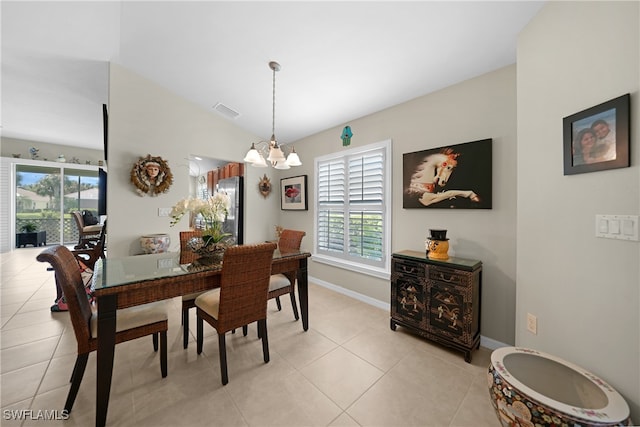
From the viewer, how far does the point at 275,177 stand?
469 cm

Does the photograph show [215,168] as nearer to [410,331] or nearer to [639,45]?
[410,331]

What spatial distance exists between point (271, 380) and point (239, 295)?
692 millimetres

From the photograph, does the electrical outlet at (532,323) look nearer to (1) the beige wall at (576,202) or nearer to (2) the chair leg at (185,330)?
(1) the beige wall at (576,202)

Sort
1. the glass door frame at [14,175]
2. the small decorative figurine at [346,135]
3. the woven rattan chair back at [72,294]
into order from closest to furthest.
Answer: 1. the woven rattan chair back at [72,294]
2. the small decorative figurine at [346,135]
3. the glass door frame at [14,175]

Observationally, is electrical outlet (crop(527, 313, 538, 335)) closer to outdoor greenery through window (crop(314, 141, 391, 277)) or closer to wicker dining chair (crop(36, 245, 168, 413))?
outdoor greenery through window (crop(314, 141, 391, 277))

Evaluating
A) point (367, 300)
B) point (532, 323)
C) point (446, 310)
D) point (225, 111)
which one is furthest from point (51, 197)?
point (532, 323)

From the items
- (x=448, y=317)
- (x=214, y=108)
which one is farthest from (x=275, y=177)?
(x=448, y=317)

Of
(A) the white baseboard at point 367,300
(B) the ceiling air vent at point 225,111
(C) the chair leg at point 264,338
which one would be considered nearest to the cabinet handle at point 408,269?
(A) the white baseboard at point 367,300

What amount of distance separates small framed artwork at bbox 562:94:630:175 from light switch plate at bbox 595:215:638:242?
0.25m

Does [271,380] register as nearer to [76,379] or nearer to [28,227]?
[76,379]

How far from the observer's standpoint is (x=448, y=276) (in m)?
2.06

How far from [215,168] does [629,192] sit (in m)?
6.58

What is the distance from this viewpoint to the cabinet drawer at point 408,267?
2.23 metres

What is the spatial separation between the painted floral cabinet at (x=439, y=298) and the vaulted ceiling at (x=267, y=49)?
6.08ft
